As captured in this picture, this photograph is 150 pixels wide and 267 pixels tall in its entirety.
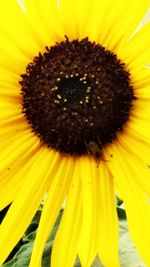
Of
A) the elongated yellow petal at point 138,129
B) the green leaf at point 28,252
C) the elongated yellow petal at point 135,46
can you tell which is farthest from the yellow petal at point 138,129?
the green leaf at point 28,252

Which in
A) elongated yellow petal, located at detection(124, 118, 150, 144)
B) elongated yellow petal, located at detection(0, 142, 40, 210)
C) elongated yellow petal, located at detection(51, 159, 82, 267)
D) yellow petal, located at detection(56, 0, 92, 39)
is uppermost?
yellow petal, located at detection(56, 0, 92, 39)

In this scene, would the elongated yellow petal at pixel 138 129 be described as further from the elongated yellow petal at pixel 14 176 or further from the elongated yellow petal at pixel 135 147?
the elongated yellow petal at pixel 14 176

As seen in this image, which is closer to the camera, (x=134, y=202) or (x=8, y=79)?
(x=134, y=202)

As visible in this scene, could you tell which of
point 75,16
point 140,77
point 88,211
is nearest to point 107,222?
point 88,211

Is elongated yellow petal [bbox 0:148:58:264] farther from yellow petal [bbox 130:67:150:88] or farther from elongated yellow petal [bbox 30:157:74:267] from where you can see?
yellow petal [bbox 130:67:150:88]

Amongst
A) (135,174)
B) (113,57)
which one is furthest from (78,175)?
(113,57)

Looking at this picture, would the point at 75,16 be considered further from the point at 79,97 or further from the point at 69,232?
the point at 69,232

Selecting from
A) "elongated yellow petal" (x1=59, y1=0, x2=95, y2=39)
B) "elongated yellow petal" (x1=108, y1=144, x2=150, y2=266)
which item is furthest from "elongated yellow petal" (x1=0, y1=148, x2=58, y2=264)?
"elongated yellow petal" (x1=59, y1=0, x2=95, y2=39)
